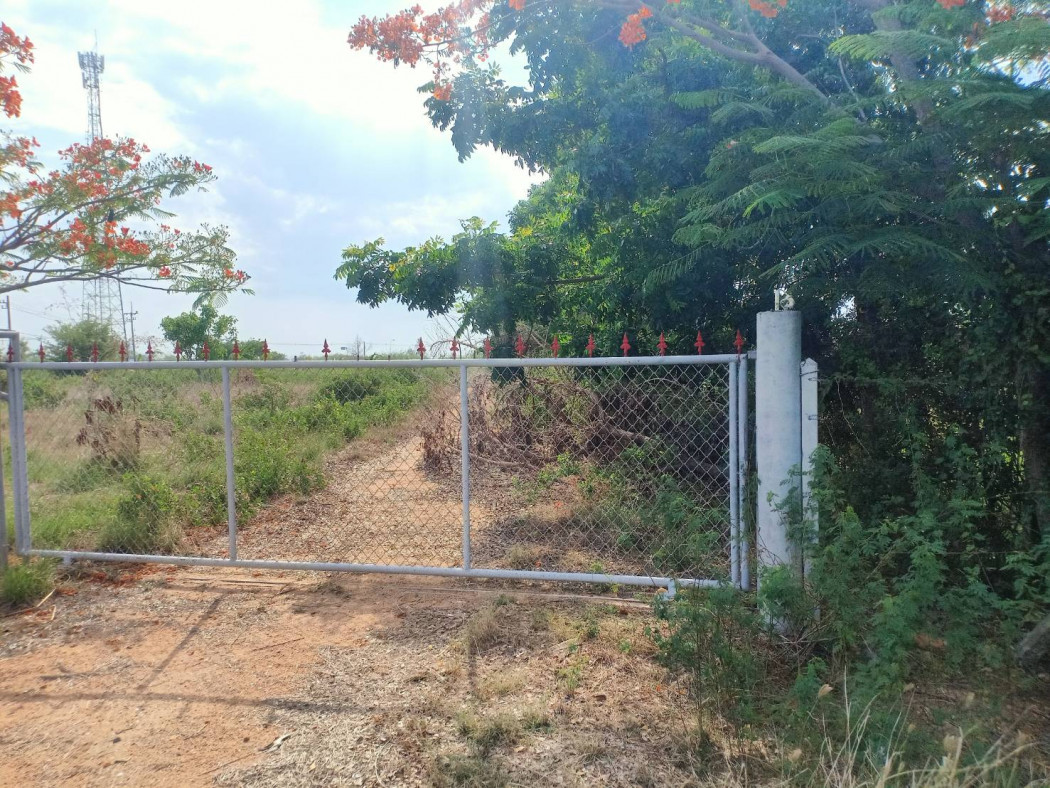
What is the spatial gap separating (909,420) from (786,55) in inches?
152

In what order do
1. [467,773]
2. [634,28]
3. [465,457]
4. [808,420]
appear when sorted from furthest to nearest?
[634,28] → [465,457] → [808,420] → [467,773]

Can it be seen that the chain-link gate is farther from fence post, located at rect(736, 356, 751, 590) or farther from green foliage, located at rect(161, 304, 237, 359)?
green foliage, located at rect(161, 304, 237, 359)

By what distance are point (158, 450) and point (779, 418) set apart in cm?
634

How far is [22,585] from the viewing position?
4.30m

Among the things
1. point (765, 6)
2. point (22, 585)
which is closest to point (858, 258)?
point (765, 6)

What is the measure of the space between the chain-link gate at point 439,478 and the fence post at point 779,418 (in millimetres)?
212

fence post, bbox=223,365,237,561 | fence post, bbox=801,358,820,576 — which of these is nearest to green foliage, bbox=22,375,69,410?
fence post, bbox=223,365,237,561

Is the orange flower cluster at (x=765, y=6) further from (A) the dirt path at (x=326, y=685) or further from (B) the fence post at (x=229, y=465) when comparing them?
(B) the fence post at (x=229, y=465)

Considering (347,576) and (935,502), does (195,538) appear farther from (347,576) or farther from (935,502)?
(935,502)

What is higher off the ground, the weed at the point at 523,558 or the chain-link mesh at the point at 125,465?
the chain-link mesh at the point at 125,465

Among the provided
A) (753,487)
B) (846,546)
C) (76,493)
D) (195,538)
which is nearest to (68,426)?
(76,493)

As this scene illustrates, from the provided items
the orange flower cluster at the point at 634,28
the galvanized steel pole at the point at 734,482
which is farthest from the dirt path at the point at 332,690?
the orange flower cluster at the point at 634,28

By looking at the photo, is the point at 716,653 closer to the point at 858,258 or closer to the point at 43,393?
the point at 858,258

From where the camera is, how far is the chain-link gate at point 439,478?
14.0 feet
